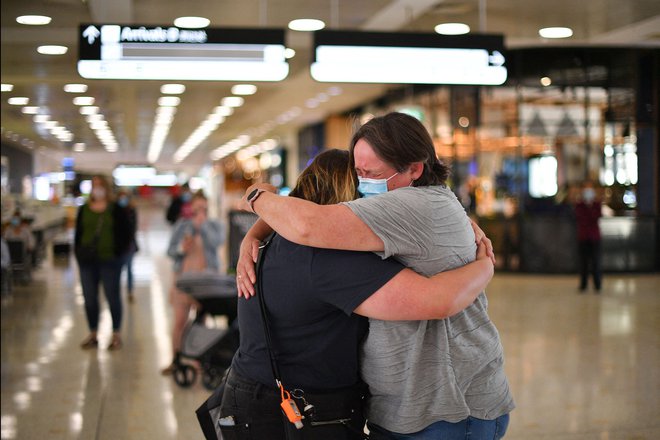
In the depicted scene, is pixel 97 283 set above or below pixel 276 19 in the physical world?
below

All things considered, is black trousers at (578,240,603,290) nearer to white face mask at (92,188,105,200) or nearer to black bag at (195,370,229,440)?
white face mask at (92,188,105,200)

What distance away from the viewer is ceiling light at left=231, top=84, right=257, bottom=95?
16.2 meters

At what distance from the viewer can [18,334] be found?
30.0ft

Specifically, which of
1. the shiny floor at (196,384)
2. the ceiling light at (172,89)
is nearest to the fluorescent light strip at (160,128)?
the ceiling light at (172,89)

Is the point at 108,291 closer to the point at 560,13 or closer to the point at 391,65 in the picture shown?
the point at 391,65

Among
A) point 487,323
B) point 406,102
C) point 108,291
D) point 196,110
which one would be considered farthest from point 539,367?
point 196,110

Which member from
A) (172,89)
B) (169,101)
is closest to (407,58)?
(172,89)

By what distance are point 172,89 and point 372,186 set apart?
14516mm

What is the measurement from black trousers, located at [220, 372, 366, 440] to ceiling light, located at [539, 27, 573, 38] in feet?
29.6

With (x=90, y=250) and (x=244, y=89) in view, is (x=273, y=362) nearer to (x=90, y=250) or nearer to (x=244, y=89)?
(x=90, y=250)

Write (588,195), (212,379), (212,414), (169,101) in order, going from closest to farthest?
1. (212,414)
2. (212,379)
3. (588,195)
4. (169,101)

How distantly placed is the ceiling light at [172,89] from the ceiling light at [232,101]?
64.3 inches

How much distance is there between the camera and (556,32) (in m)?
10.7

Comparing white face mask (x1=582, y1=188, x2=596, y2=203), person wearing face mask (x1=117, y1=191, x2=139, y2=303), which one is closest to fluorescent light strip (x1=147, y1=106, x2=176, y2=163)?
person wearing face mask (x1=117, y1=191, x2=139, y2=303)
